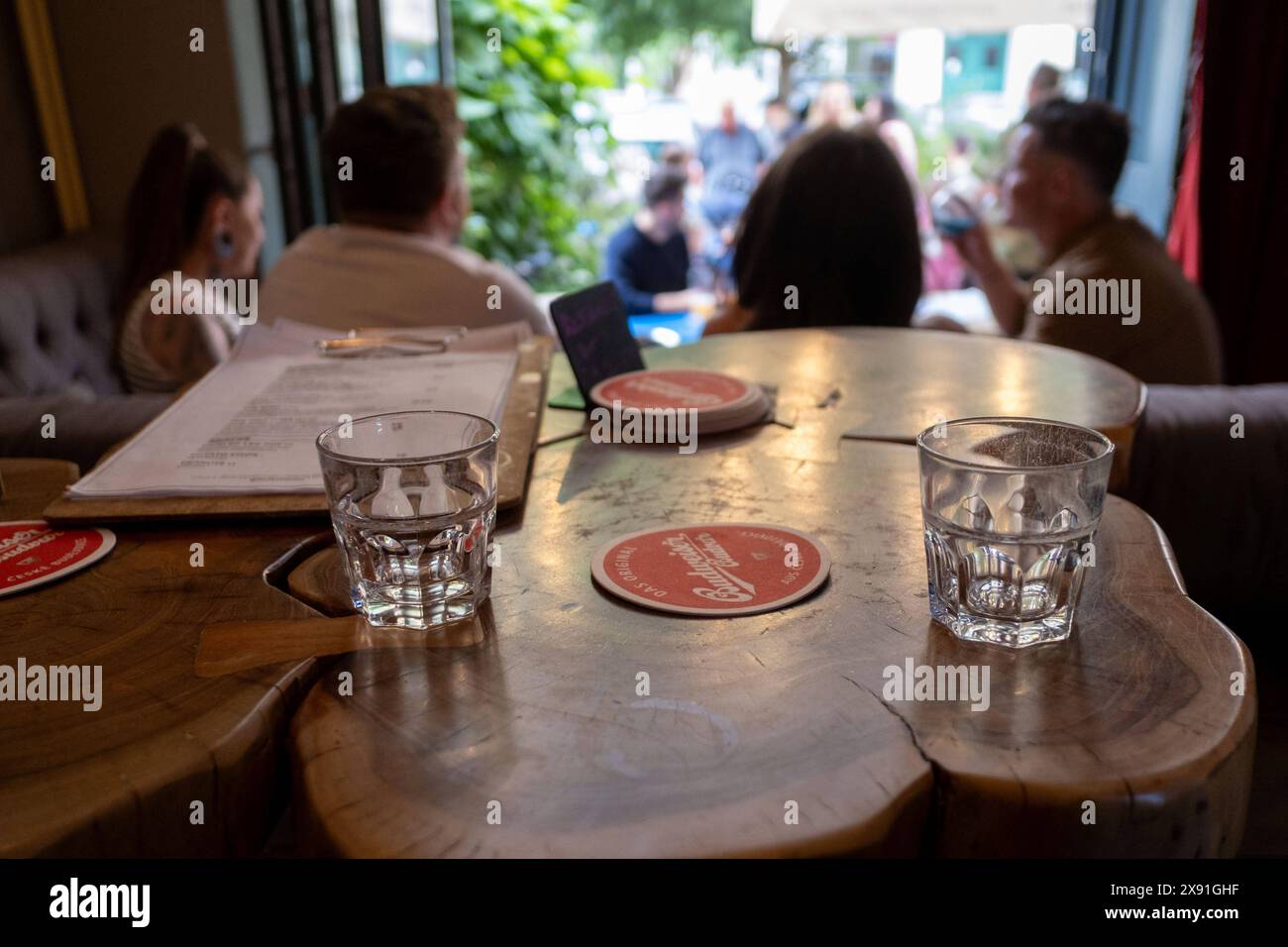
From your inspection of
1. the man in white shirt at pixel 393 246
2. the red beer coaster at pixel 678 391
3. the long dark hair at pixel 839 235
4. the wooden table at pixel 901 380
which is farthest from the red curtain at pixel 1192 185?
the red beer coaster at pixel 678 391

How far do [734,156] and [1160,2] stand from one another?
3.54 m

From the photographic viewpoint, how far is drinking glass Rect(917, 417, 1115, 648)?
72 cm

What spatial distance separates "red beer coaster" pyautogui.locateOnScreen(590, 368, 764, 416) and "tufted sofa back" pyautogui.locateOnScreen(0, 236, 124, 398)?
1641 millimetres

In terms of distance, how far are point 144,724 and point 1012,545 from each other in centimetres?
57

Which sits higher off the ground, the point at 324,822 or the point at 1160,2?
the point at 1160,2

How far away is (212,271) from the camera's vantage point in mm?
2564

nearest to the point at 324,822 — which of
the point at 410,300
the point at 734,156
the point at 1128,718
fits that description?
the point at 1128,718

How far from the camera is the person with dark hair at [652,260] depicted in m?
4.88

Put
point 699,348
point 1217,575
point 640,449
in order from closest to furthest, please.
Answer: point 640,449 < point 699,348 < point 1217,575

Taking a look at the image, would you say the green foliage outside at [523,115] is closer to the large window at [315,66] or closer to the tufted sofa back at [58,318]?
the large window at [315,66]

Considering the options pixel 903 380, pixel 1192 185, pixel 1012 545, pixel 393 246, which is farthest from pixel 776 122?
pixel 1012 545

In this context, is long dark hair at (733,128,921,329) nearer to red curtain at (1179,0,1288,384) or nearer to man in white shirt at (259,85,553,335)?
man in white shirt at (259,85,553,335)

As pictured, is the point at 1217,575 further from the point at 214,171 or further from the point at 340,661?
the point at 214,171

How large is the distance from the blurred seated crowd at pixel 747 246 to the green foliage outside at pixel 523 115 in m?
2.75
